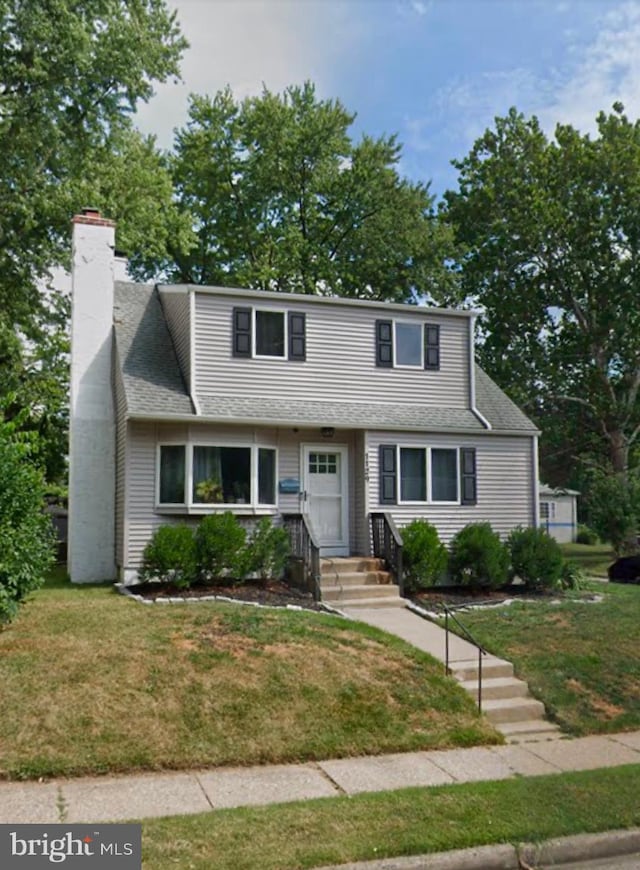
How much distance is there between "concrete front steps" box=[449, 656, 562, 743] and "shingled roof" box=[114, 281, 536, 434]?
6302 millimetres

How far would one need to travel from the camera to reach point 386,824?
17.6ft

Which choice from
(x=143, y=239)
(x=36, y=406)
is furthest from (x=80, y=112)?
(x=36, y=406)

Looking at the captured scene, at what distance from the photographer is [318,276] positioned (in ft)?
98.6

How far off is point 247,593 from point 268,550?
3.74 feet

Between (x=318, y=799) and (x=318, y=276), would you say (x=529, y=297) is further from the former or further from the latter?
(x=318, y=799)

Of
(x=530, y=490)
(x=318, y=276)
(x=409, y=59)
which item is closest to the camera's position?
(x=409, y=59)

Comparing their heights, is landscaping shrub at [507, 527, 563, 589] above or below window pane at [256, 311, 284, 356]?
below

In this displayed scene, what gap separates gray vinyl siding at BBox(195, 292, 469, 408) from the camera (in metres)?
14.7

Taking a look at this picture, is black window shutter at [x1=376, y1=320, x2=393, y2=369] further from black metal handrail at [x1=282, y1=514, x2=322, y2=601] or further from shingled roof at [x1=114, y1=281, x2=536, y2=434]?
black metal handrail at [x1=282, y1=514, x2=322, y2=601]

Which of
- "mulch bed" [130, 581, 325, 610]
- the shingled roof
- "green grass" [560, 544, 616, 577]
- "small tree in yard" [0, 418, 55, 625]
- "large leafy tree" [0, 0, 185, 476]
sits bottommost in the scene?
"green grass" [560, 544, 616, 577]

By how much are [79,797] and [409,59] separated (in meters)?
9.84

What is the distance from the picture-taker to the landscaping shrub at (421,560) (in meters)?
13.7

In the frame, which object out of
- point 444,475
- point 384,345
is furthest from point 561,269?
point 444,475

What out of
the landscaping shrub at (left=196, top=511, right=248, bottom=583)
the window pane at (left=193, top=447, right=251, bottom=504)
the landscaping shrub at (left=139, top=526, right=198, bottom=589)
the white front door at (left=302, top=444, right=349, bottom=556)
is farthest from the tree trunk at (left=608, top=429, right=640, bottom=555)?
the landscaping shrub at (left=139, top=526, right=198, bottom=589)
